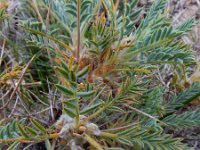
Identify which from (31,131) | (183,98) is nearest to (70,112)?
(31,131)

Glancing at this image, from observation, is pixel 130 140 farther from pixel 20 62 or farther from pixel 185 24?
pixel 20 62

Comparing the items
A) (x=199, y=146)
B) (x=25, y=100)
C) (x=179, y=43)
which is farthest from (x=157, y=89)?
(x=25, y=100)

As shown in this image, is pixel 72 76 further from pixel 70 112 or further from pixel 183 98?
pixel 183 98

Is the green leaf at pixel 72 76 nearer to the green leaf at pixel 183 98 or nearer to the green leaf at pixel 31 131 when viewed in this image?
the green leaf at pixel 31 131

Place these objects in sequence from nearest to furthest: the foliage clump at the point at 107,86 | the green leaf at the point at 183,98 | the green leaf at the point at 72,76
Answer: the green leaf at the point at 72,76, the foliage clump at the point at 107,86, the green leaf at the point at 183,98

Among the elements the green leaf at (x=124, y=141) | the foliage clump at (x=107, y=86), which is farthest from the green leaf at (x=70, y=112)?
the green leaf at (x=124, y=141)

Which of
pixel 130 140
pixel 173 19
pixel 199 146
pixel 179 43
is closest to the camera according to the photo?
pixel 130 140

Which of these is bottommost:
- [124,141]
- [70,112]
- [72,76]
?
[124,141]

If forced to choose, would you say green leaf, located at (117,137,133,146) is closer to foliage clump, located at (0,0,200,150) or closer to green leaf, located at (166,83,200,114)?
foliage clump, located at (0,0,200,150)

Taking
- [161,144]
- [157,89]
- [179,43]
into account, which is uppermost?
[179,43]

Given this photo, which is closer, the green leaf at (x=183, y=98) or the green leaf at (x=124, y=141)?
the green leaf at (x=124, y=141)

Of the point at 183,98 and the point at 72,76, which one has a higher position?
the point at 72,76
